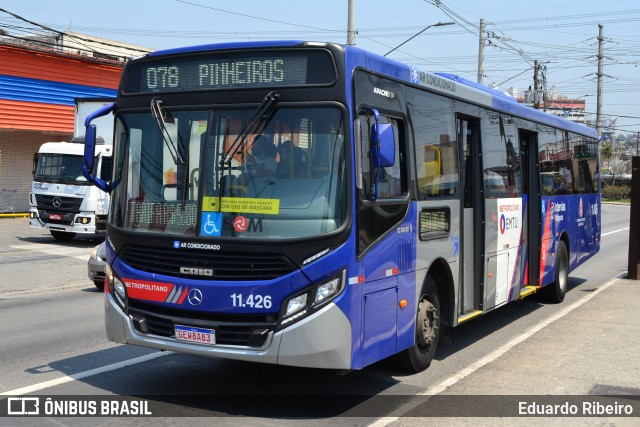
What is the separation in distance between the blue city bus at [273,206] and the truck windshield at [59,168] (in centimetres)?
1582

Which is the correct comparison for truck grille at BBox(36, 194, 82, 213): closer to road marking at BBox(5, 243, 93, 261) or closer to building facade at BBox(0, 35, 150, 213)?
road marking at BBox(5, 243, 93, 261)

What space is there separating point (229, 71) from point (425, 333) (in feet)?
10.9

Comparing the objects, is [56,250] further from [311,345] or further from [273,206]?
[311,345]

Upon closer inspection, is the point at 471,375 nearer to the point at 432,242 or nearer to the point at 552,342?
the point at 432,242

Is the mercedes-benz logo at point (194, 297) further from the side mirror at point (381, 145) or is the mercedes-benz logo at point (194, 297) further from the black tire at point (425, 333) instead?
the black tire at point (425, 333)

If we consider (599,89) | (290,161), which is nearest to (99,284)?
(290,161)

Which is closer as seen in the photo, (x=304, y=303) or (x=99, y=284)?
(x=304, y=303)

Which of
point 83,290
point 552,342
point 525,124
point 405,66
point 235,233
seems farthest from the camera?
point 83,290

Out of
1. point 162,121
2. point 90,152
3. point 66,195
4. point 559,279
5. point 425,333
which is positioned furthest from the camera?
point 66,195

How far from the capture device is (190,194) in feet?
22.1

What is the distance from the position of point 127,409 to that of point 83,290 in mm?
8885

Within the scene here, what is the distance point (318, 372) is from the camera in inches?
318

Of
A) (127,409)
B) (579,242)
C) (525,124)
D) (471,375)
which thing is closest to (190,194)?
(127,409)

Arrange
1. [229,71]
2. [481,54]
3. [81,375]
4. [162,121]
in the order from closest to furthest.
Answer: [229,71] → [162,121] → [81,375] → [481,54]
